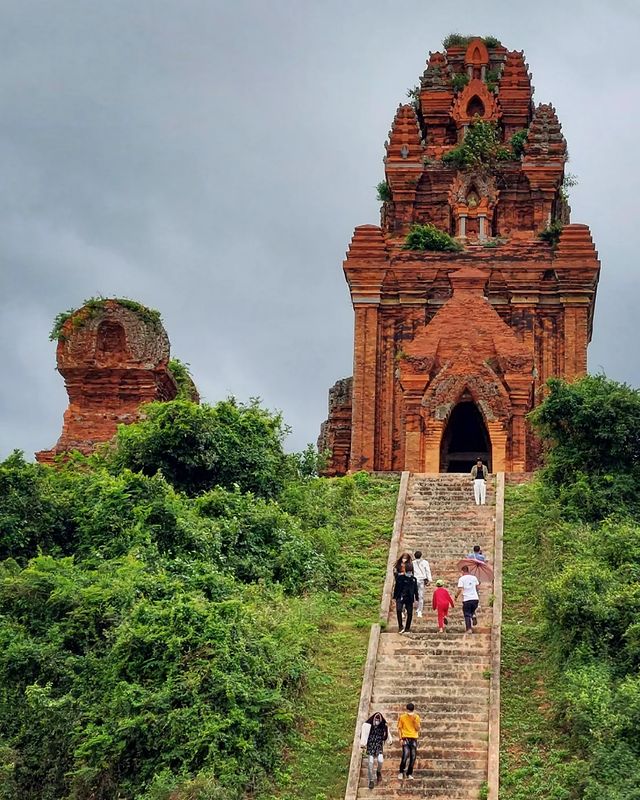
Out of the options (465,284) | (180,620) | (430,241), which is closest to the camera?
(180,620)

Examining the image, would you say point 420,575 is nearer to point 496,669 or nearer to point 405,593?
point 405,593

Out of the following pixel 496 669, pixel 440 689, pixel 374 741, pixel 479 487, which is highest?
pixel 479 487

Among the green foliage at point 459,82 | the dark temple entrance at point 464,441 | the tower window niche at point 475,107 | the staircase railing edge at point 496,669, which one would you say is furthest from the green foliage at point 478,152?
the staircase railing edge at point 496,669

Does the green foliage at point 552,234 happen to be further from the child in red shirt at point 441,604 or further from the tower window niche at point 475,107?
the child in red shirt at point 441,604

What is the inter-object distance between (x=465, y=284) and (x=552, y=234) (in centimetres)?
313

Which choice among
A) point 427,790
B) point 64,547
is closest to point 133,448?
point 64,547

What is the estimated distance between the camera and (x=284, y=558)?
26.2m

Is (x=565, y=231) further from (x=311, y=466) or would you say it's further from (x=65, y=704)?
(x=65, y=704)

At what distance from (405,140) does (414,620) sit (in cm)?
2163

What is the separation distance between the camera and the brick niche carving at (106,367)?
121ft

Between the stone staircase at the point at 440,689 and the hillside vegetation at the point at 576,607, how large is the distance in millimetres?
394

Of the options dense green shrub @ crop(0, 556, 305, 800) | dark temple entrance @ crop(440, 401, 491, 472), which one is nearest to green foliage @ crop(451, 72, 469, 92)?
dark temple entrance @ crop(440, 401, 491, 472)

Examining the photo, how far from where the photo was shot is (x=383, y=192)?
141 ft

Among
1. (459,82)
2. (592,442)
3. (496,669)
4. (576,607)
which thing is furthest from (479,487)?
(459,82)
